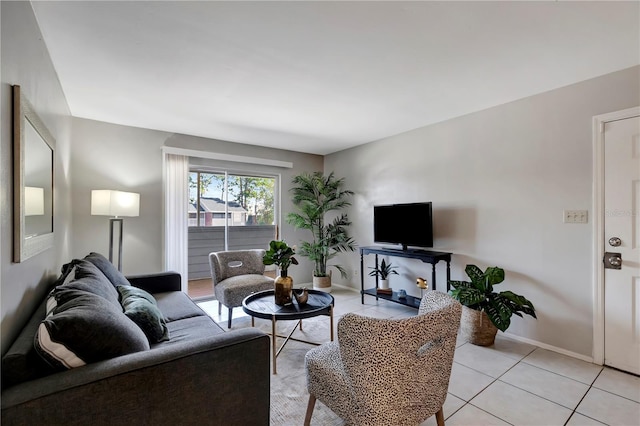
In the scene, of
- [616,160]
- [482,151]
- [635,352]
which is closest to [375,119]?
[482,151]

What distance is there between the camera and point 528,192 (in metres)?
2.82

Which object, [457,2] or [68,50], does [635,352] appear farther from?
[68,50]

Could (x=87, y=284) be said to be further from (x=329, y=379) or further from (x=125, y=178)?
(x=125, y=178)

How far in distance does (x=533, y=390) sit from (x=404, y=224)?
2.04 m

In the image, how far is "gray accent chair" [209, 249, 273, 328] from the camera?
10.4 feet

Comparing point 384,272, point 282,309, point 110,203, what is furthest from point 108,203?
point 384,272

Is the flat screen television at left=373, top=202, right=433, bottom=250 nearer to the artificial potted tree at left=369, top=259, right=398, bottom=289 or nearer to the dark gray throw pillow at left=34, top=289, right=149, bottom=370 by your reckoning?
the artificial potted tree at left=369, top=259, right=398, bottom=289

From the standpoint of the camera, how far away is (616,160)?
7.66 ft

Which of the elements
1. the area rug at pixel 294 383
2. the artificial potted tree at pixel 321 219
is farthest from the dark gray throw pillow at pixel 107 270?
the artificial potted tree at pixel 321 219

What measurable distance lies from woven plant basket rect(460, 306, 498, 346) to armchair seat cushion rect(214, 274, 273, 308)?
2.11 metres

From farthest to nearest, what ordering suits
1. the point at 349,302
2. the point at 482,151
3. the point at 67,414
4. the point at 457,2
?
the point at 349,302
the point at 482,151
the point at 457,2
the point at 67,414

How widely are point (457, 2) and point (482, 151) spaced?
1.94 m

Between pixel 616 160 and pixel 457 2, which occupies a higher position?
pixel 457 2

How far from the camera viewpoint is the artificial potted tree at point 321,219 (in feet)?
15.5
